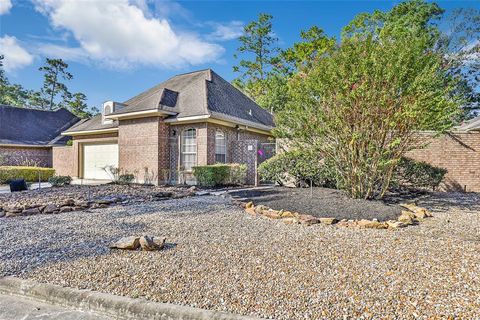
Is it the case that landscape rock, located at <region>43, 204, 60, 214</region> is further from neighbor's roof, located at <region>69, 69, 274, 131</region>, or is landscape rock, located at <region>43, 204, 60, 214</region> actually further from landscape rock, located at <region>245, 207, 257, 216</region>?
neighbor's roof, located at <region>69, 69, 274, 131</region>

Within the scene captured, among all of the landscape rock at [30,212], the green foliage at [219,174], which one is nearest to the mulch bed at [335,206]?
the green foliage at [219,174]

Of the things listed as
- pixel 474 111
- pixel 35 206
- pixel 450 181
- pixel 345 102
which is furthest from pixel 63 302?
pixel 474 111

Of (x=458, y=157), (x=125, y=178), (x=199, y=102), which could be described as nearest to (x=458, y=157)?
(x=458, y=157)

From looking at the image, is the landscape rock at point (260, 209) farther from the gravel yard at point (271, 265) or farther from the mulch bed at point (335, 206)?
the gravel yard at point (271, 265)

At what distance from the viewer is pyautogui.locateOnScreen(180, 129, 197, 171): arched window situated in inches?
512

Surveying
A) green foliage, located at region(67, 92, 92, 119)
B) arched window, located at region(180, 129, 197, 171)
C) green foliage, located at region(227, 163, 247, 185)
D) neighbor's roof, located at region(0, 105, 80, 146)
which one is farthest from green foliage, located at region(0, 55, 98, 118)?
green foliage, located at region(227, 163, 247, 185)

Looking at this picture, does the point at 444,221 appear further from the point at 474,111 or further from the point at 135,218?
the point at 474,111

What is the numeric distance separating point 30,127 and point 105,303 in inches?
1007

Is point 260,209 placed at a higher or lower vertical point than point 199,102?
lower

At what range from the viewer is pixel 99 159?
17031mm

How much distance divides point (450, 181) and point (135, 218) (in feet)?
35.2

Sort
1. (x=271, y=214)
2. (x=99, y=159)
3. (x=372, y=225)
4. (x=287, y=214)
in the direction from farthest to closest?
1. (x=99, y=159)
2. (x=271, y=214)
3. (x=287, y=214)
4. (x=372, y=225)

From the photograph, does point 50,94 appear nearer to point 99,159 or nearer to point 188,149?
point 99,159

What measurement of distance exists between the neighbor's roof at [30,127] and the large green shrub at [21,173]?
562 centimetres
